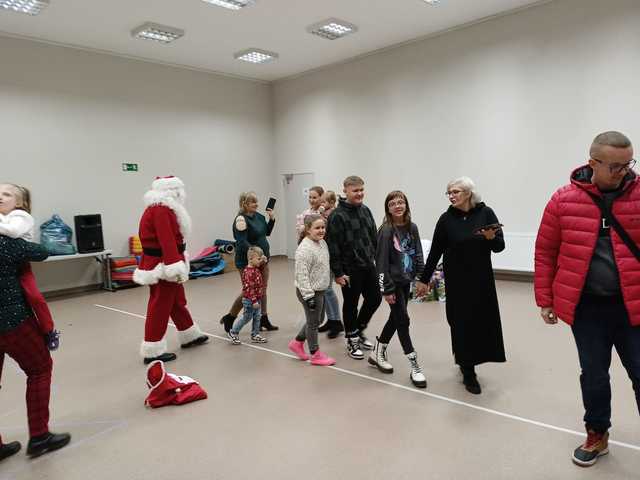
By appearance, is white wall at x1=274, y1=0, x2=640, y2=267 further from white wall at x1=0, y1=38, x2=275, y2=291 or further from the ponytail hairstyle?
the ponytail hairstyle

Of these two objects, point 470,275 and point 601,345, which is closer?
point 601,345

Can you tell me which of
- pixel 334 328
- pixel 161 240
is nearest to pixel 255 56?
pixel 161 240

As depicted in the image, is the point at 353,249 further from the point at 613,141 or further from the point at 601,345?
the point at 613,141

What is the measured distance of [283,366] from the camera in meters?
3.50

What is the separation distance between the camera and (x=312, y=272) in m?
3.34

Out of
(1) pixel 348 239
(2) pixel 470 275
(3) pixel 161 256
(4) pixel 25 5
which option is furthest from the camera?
(4) pixel 25 5

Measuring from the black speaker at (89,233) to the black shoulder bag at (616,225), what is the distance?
6.52 meters

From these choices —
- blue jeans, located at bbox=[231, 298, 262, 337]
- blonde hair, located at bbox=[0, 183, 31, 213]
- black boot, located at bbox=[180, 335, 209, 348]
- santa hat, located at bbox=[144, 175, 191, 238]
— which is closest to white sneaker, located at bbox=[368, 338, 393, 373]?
blue jeans, located at bbox=[231, 298, 262, 337]

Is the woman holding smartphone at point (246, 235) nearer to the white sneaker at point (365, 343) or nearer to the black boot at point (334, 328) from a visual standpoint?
the black boot at point (334, 328)

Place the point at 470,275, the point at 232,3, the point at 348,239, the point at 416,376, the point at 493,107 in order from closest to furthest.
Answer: the point at 470,275 < the point at 416,376 < the point at 348,239 < the point at 232,3 < the point at 493,107

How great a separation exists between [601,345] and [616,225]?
53 cm

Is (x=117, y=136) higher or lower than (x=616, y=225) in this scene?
higher

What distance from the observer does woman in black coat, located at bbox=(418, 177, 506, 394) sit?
274cm

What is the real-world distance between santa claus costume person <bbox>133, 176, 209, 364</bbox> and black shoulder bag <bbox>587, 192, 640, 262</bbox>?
110 inches
